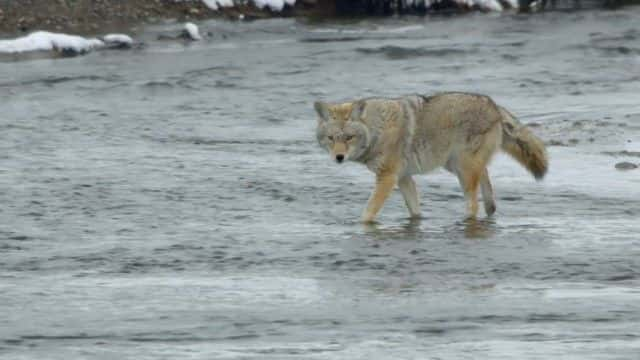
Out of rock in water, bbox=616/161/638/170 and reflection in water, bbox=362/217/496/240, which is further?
rock in water, bbox=616/161/638/170

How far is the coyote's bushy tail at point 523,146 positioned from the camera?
15484mm

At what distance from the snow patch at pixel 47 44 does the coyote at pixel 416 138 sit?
12842 mm

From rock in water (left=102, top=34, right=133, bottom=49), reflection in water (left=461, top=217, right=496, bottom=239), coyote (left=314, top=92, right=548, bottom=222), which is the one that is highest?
coyote (left=314, top=92, right=548, bottom=222)

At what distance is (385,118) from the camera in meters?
15.1

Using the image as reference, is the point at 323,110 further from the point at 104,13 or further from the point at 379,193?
the point at 104,13

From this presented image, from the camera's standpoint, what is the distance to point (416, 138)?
15141 mm

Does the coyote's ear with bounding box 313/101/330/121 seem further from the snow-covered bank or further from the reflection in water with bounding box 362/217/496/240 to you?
the snow-covered bank

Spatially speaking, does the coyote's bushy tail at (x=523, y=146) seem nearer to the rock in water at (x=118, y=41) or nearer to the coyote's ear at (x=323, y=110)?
the coyote's ear at (x=323, y=110)

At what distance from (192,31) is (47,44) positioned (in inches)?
102

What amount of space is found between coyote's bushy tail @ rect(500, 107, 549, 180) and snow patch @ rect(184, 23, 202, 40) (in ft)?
46.0

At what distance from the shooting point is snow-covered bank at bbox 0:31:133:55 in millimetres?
27391

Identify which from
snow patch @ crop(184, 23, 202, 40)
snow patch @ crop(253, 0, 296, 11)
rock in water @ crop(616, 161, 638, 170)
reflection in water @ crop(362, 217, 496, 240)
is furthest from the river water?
snow patch @ crop(253, 0, 296, 11)

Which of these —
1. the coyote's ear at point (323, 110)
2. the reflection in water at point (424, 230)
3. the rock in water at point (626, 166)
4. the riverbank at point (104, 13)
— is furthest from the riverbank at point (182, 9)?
the reflection in water at point (424, 230)

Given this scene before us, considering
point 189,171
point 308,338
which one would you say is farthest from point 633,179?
point 308,338
